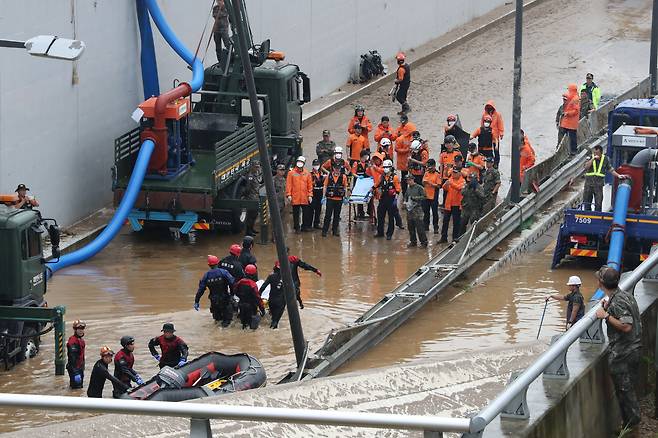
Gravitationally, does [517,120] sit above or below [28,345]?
above

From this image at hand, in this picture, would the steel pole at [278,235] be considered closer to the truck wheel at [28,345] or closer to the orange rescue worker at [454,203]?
the truck wheel at [28,345]

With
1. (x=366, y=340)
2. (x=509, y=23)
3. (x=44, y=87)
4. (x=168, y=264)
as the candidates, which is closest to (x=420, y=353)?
(x=366, y=340)

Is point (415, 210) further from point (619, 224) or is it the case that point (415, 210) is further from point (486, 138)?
point (486, 138)

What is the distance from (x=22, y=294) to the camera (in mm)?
17984

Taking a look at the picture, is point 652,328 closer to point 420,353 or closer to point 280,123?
point 420,353

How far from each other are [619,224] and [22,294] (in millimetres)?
9364

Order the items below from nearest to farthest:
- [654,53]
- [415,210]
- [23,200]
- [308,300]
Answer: [308,300] < [23,200] < [415,210] < [654,53]

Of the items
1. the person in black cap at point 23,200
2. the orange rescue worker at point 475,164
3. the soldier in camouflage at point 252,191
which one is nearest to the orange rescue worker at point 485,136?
the orange rescue worker at point 475,164

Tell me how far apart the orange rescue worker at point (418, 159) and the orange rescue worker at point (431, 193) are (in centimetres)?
61

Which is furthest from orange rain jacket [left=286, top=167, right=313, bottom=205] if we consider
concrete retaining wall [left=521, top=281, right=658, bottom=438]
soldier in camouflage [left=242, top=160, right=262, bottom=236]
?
concrete retaining wall [left=521, top=281, right=658, bottom=438]

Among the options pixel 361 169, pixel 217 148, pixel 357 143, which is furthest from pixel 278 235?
pixel 357 143

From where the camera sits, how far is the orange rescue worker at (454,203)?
81.1ft

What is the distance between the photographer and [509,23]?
151 feet

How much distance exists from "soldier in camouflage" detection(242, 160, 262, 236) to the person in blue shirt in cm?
605
